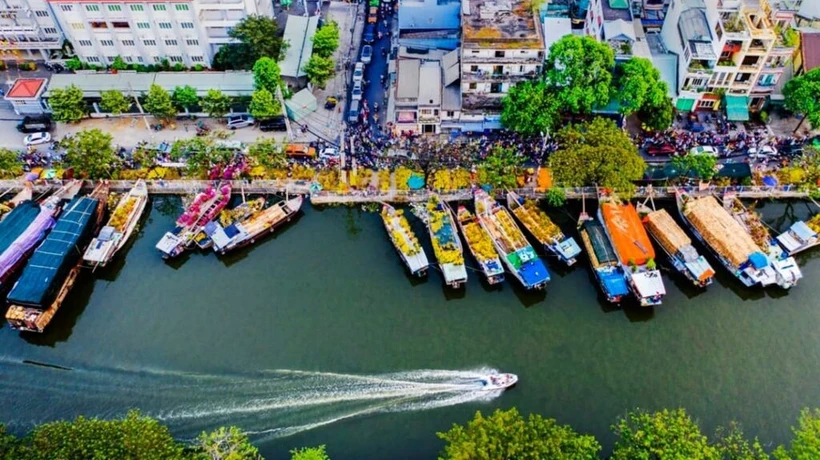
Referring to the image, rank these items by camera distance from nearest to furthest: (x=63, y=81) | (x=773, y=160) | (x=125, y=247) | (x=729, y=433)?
1. (x=729, y=433)
2. (x=125, y=247)
3. (x=773, y=160)
4. (x=63, y=81)

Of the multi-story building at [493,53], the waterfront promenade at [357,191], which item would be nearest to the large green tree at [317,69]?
the waterfront promenade at [357,191]

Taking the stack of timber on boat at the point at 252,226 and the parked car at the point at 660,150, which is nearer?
the stack of timber on boat at the point at 252,226

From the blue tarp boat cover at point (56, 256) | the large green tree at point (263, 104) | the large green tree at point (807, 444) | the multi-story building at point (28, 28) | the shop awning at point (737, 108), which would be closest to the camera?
the large green tree at point (807, 444)

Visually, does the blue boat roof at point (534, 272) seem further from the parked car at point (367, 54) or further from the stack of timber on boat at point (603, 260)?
the parked car at point (367, 54)

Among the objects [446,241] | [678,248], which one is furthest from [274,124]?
[678,248]

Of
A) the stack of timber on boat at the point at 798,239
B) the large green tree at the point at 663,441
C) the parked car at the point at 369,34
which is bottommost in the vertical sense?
the large green tree at the point at 663,441

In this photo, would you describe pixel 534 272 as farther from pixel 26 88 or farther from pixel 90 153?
pixel 26 88

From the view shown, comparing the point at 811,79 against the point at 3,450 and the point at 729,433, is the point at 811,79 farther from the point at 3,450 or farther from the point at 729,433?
the point at 3,450

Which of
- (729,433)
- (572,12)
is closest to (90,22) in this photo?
(572,12)
